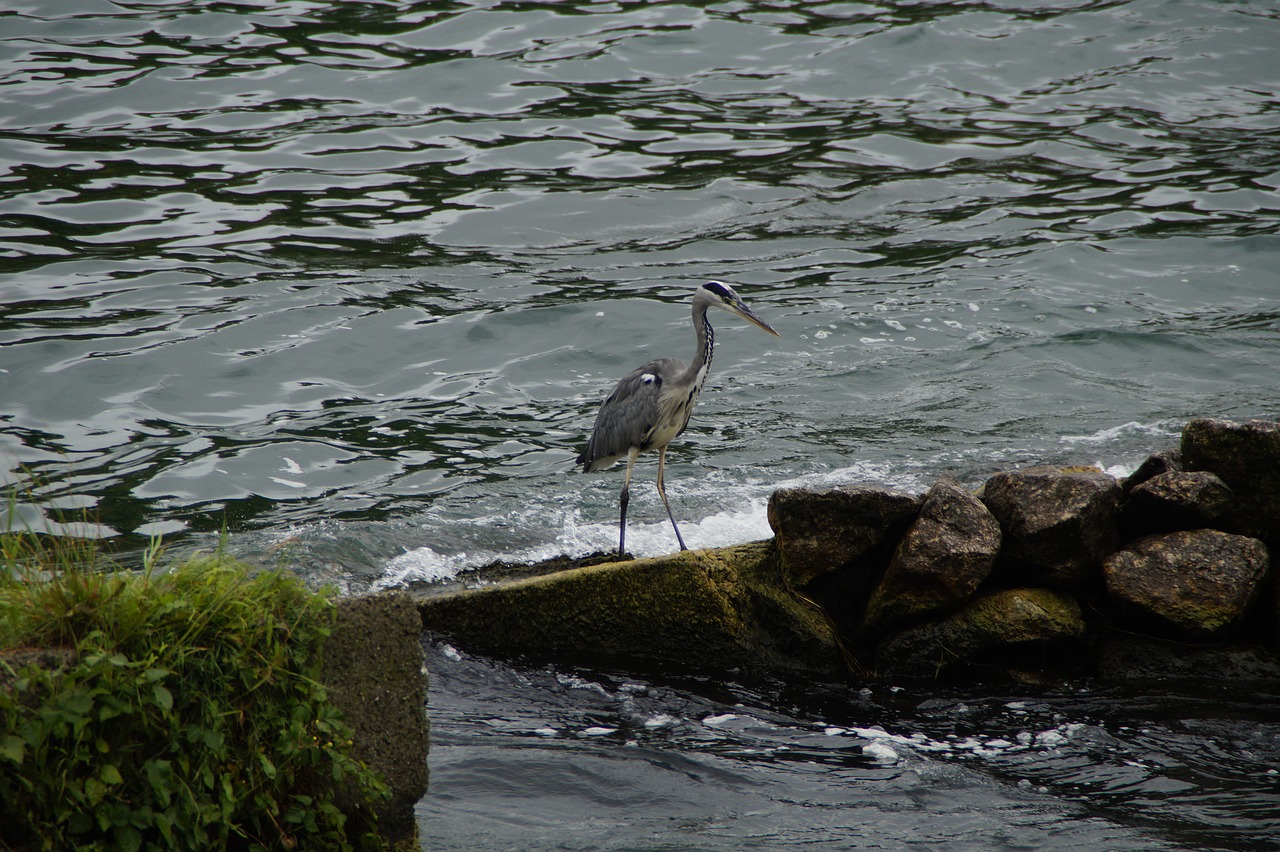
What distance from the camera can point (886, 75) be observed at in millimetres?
16797

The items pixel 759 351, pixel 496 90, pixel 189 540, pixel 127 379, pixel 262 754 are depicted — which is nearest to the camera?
pixel 262 754

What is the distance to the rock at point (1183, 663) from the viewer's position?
201 inches

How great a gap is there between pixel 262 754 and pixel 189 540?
4196mm

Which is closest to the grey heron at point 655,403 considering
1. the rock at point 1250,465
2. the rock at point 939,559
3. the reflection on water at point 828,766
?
the rock at point 939,559

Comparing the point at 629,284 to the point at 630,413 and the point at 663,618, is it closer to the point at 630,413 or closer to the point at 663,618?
the point at 630,413

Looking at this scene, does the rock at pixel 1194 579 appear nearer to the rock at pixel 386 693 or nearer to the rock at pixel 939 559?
the rock at pixel 939 559

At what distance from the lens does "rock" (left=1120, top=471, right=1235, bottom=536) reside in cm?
528

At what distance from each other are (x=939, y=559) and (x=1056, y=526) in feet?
→ 1.84

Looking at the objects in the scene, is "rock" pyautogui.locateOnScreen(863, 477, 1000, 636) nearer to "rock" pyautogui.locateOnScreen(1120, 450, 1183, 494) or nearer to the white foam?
"rock" pyautogui.locateOnScreen(1120, 450, 1183, 494)

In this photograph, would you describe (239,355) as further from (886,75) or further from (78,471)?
(886,75)

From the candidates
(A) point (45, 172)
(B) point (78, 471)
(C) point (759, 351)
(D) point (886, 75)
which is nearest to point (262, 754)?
(B) point (78, 471)

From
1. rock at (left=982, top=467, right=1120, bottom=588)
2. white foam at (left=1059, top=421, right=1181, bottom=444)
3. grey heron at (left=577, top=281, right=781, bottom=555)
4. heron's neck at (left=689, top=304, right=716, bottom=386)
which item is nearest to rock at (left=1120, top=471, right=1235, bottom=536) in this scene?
rock at (left=982, top=467, right=1120, bottom=588)

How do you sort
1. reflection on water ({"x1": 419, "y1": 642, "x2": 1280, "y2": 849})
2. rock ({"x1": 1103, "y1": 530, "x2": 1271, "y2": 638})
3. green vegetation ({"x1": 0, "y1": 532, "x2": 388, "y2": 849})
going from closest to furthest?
green vegetation ({"x1": 0, "y1": 532, "x2": 388, "y2": 849}) < reflection on water ({"x1": 419, "y1": 642, "x2": 1280, "y2": 849}) < rock ({"x1": 1103, "y1": 530, "x2": 1271, "y2": 638})

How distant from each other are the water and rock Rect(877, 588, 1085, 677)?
0.28m
